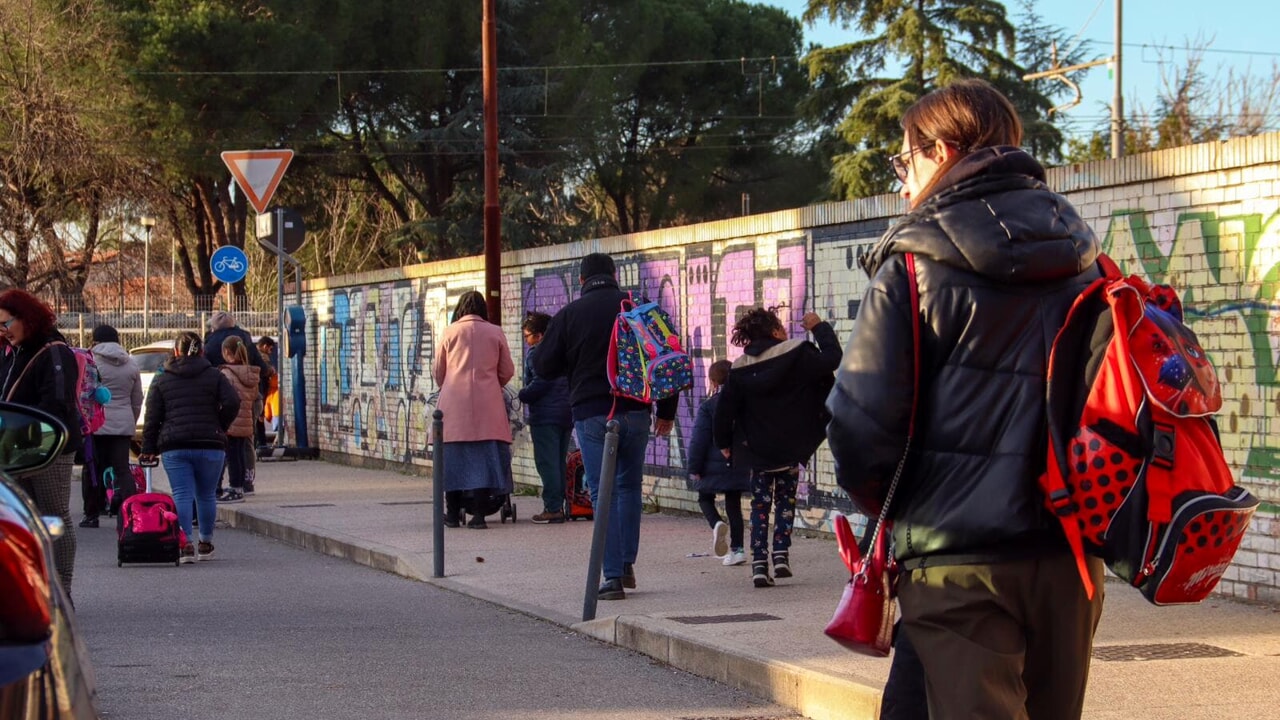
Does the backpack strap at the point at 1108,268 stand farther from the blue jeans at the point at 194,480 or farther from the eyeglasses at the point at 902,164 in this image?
the blue jeans at the point at 194,480

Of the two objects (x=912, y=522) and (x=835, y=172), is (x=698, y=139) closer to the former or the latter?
(x=835, y=172)

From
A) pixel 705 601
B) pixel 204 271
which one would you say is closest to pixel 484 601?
pixel 705 601

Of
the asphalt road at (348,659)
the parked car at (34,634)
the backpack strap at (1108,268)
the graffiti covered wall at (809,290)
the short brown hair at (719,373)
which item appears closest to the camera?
the parked car at (34,634)

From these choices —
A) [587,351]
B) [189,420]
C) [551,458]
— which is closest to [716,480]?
[587,351]

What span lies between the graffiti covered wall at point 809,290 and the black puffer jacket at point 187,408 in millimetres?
4061

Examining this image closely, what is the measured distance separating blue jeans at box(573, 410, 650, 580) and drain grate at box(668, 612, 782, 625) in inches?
37.2

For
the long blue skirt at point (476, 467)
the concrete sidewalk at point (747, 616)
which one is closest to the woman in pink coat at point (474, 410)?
the long blue skirt at point (476, 467)

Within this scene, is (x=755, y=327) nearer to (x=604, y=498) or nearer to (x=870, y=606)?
(x=604, y=498)

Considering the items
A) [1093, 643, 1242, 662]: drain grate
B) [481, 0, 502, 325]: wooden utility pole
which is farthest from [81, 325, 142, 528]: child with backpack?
[1093, 643, 1242, 662]: drain grate

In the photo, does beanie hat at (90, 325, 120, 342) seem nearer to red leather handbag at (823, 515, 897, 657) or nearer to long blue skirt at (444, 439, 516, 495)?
long blue skirt at (444, 439, 516, 495)

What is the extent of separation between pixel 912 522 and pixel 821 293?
9.00 metres

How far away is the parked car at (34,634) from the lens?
Result: 245 centimetres

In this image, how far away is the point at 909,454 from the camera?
346 centimetres

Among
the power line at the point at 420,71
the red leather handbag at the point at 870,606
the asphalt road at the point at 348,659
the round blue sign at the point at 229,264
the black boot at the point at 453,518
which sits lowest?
the asphalt road at the point at 348,659
